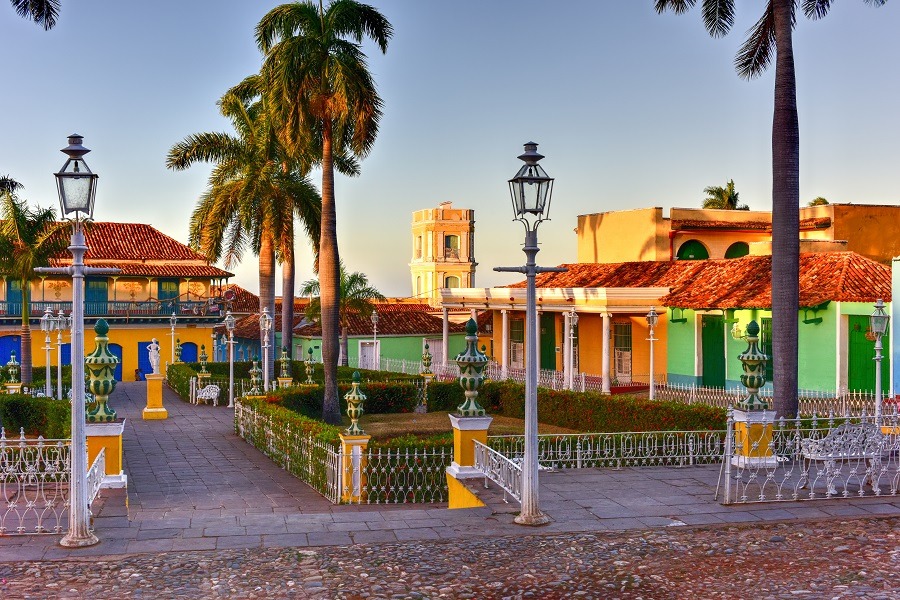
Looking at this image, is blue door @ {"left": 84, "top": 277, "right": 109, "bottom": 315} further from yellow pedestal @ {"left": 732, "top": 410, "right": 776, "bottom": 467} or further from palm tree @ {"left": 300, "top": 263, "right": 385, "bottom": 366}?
yellow pedestal @ {"left": 732, "top": 410, "right": 776, "bottom": 467}

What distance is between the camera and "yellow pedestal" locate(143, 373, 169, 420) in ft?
80.9

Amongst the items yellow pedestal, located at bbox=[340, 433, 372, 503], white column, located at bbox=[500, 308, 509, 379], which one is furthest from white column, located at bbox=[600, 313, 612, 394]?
yellow pedestal, located at bbox=[340, 433, 372, 503]

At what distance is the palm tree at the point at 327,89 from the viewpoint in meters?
22.3

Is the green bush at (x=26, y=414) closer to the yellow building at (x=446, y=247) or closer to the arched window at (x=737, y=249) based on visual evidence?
the arched window at (x=737, y=249)

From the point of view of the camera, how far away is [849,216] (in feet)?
107

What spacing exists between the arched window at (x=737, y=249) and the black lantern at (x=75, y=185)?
29809 millimetres

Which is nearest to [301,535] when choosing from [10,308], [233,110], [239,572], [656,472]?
[239,572]

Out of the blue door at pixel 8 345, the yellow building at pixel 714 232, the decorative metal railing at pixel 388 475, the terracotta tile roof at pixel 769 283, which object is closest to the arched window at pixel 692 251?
the yellow building at pixel 714 232

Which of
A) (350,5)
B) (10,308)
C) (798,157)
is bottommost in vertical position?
(10,308)

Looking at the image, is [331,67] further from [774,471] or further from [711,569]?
[711,569]

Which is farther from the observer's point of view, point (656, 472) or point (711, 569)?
point (656, 472)

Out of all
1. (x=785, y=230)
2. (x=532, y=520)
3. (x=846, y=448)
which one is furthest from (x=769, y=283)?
(x=532, y=520)

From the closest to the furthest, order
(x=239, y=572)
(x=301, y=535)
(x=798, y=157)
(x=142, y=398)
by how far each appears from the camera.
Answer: (x=239, y=572) → (x=301, y=535) → (x=798, y=157) → (x=142, y=398)

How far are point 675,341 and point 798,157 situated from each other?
13.3 m
